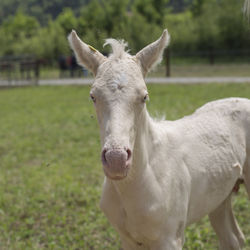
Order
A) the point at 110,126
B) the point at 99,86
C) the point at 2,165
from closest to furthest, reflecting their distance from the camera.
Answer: the point at 110,126, the point at 99,86, the point at 2,165

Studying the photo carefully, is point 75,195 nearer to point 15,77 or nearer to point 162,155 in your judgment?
point 162,155

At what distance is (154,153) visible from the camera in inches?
100

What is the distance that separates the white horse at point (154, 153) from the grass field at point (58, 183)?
0.45 m

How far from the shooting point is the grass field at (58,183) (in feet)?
13.0

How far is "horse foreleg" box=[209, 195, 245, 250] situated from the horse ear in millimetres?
1605

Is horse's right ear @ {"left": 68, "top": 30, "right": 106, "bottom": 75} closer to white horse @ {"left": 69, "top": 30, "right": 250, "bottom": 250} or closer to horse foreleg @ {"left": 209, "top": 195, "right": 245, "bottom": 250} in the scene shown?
white horse @ {"left": 69, "top": 30, "right": 250, "bottom": 250}

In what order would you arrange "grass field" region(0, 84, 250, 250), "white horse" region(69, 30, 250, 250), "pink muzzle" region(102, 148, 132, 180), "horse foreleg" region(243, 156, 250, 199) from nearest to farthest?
1. "pink muzzle" region(102, 148, 132, 180)
2. "white horse" region(69, 30, 250, 250)
3. "horse foreleg" region(243, 156, 250, 199)
4. "grass field" region(0, 84, 250, 250)

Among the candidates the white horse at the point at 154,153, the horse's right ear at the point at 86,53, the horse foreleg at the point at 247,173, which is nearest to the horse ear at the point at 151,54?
the white horse at the point at 154,153

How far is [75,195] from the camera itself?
501 centimetres

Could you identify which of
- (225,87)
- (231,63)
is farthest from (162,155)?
(231,63)

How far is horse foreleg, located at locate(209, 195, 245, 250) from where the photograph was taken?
329 cm

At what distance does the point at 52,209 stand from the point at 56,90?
41.7ft

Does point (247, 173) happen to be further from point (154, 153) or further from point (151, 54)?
point (151, 54)

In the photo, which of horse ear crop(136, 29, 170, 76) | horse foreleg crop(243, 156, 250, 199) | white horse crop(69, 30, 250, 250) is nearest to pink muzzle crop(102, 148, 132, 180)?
white horse crop(69, 30, 250, 250)
